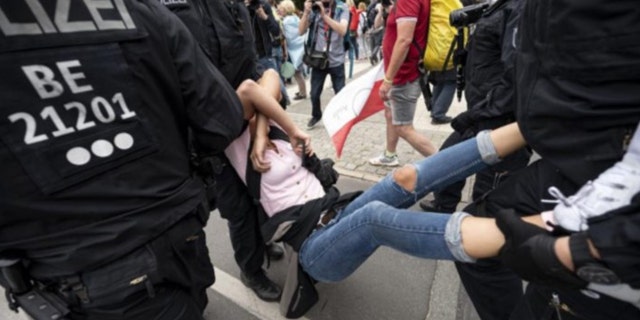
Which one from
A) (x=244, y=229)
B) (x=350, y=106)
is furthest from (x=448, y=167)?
(x=350, y=106)

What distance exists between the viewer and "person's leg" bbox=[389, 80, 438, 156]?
318 centimetres

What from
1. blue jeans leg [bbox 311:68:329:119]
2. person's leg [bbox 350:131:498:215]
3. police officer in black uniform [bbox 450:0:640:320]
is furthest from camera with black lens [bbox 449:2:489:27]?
blue jeans leg [bbox 311:68:329:119]

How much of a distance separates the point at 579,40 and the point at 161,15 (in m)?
1.13

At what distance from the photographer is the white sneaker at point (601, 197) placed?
0.79m

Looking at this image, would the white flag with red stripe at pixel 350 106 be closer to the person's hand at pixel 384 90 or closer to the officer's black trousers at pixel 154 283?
the person's hand at pixel 384 90

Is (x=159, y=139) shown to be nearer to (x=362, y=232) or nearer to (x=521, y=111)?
(x=362, y=232)

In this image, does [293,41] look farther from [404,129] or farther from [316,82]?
[404,129]

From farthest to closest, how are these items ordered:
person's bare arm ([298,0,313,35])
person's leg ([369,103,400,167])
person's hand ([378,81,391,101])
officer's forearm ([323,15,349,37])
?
person's bare arm ([298,0,313,35]) < officer's forearm ([323,15,349,37]) < person's leg ([369,103,400,167]) < person's hand ([378,81,391,101])

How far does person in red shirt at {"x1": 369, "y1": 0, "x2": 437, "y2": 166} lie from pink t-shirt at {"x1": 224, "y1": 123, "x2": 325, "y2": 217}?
1.55 m

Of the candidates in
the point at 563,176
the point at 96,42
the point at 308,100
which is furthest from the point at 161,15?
the point at 308,100

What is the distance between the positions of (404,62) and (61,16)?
265 centimetres

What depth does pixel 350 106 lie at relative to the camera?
2.99m

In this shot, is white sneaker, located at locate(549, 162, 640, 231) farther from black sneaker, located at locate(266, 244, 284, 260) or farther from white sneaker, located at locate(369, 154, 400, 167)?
white sneaker, located at locate(369, 154, 400, 167)

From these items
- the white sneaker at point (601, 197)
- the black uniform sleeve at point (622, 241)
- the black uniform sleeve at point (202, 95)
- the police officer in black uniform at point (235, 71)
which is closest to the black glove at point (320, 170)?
the police officer in black uniform at point (235, 71)
